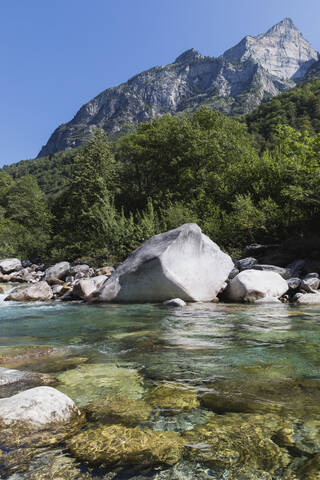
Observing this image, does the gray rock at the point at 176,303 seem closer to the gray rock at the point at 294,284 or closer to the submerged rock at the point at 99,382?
the gray rock at the point at 294,284

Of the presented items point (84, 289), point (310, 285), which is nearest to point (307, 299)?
point (310, 285)

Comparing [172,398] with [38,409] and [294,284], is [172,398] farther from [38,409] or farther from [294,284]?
[294,284]

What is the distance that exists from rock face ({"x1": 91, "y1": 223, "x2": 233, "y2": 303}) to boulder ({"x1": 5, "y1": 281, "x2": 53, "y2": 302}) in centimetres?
247

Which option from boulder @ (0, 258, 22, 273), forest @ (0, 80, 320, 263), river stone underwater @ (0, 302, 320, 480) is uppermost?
forest @ (0, 80, 320, 263)

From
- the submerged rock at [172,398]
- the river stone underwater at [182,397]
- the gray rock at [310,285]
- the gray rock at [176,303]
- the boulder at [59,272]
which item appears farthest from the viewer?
the boulder at [59,272]

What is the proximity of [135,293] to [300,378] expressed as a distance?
25.7ft

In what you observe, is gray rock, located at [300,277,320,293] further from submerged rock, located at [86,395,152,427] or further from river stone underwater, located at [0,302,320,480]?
submerged rock, located at [86,395,152,427]

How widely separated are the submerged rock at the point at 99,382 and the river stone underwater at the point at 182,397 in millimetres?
11

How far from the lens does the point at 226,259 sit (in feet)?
37.9

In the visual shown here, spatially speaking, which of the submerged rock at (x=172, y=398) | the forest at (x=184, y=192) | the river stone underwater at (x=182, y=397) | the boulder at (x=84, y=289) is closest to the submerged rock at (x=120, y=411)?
the river stone underwater at (x=182, y=397)

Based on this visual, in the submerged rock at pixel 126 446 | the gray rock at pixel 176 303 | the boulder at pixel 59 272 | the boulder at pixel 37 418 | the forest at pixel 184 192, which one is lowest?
the gray rock at pixel 176 303

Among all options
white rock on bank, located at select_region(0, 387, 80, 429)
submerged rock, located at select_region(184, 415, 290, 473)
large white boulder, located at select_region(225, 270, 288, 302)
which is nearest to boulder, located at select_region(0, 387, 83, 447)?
white rock on bank, located at select_region(0, 387, 80, 429)

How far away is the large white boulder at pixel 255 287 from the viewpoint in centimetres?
1045

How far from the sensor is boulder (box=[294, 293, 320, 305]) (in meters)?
9.91
